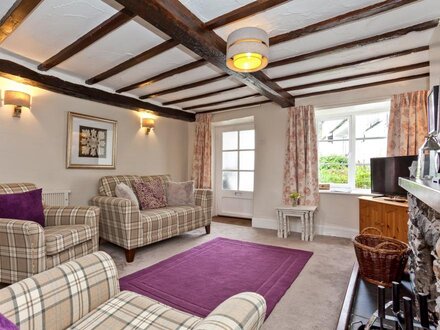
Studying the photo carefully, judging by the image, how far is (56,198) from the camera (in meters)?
3.08

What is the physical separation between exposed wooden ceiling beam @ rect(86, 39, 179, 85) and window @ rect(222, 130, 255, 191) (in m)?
2.68

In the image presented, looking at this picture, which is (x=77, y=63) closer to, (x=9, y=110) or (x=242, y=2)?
(x=9, y=110)

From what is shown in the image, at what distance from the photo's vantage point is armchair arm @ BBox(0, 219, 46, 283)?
1937mm

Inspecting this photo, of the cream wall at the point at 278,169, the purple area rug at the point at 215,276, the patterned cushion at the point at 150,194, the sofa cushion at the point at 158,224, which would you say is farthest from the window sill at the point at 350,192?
the patterned cushion at the point at 150,194

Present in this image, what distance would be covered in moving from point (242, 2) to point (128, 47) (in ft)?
3.98

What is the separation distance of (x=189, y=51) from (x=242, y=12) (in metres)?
0.81

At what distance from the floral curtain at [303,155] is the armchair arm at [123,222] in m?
2.36

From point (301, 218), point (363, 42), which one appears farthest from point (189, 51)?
point (301, 218)

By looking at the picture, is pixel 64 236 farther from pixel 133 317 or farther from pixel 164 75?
pixel 164 75

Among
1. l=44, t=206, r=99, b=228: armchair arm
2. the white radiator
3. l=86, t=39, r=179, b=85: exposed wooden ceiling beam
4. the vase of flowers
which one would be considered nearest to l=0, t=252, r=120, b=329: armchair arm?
l=44, t=206, r=99, b=228: armchair arm

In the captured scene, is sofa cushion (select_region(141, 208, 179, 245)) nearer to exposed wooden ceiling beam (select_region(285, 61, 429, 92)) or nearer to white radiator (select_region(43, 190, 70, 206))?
white radiator (select_region(43, 190, 70, 206))

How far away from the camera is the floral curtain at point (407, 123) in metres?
3.02

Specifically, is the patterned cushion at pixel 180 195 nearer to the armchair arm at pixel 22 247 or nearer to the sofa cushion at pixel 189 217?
the sofa cushion at pixel 189 217

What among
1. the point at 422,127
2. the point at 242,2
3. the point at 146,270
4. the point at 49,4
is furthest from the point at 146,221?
the point at 422,127
